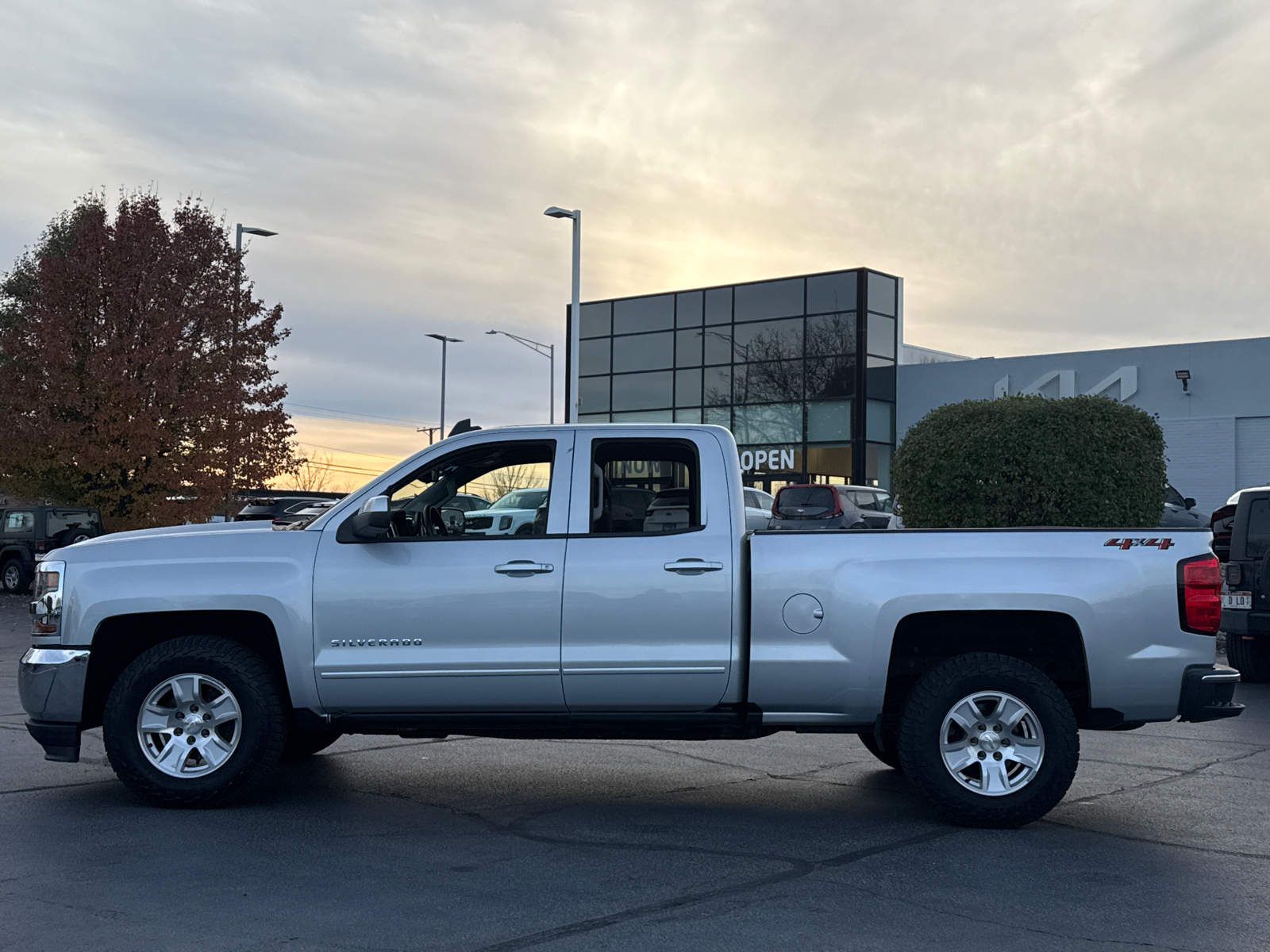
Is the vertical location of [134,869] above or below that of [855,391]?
below

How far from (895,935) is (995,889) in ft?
Result: 2.85

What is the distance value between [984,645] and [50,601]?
16.4 ft

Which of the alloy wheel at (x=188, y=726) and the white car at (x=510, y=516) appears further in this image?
the white car at (x=510, y=516)

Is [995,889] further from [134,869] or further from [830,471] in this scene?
[830,471]

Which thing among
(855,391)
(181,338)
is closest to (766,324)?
(855,391)

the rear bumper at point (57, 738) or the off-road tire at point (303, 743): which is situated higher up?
the rear bumper at point (57, 738)

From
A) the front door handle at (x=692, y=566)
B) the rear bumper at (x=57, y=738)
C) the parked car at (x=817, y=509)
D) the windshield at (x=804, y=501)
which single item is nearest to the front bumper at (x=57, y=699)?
the rear bumper at (x=57, y=738)

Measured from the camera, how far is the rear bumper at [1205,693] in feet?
21.5

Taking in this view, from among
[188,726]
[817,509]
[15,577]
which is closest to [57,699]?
[188,726]

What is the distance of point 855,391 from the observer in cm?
4006

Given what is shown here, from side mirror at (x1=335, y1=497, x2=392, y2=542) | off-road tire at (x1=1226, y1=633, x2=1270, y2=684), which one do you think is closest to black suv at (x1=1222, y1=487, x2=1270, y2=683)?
off-road tire at (x1=1226, y1=633, x2=1270, y2=684)

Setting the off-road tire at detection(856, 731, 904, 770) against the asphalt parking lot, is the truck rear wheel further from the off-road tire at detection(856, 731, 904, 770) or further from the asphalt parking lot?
the off-road tire at detection(856, 731, 904, 770)

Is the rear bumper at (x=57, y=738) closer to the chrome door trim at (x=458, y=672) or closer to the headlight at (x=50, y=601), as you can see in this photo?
the headlight at (x=50, y=601)

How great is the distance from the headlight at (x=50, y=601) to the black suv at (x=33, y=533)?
19718mm
